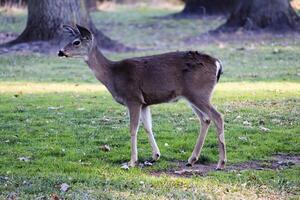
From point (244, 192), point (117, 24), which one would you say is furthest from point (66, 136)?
point (117, 24)

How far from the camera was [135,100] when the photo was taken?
9.86 metres

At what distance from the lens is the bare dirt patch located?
9.31 m

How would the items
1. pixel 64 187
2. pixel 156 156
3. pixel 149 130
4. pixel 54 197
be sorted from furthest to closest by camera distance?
pixel 149 130 → pixel 156 156 → pixel 64 187 → pixel 54 197

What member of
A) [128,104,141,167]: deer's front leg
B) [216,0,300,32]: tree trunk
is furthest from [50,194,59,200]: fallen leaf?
[216,0,300,32]: tree trunk

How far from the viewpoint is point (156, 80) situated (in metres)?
9.88

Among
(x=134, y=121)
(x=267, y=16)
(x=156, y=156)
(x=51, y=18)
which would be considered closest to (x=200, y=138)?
(x=156, y=156)

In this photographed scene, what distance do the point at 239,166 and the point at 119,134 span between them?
2.41m

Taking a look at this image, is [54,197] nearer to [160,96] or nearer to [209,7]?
[160,96]

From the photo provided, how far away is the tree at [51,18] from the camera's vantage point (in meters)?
22.6

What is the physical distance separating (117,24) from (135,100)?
1004 inches

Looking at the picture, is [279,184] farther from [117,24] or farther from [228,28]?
[117,24]

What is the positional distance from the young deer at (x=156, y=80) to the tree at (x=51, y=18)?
12.3m

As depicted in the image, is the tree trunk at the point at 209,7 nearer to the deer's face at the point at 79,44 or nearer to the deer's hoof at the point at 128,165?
the deer's face at the point at 79,44

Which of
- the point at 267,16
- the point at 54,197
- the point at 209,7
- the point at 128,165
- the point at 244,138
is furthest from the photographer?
the point at 209,7
